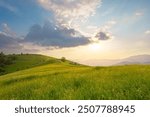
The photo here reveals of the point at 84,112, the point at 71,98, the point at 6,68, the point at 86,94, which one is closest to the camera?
the point at 84,112

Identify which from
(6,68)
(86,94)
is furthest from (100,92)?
(6,68)

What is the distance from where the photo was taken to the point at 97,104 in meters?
6.33

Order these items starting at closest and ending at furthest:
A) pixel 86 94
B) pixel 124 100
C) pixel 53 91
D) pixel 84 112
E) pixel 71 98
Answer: pixel 84 112 < pixel 124 100 < pixel 71 98 < pixel 86 94 < pixel 53 91

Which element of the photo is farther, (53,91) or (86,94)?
(53,91)

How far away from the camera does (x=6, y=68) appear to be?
646ft

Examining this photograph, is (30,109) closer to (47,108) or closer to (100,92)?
(47,108)

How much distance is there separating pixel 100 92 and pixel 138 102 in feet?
5.37

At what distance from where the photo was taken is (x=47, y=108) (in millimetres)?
6328

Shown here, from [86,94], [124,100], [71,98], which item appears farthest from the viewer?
[86,94]

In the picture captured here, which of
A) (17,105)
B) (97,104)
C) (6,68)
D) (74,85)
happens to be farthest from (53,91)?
(6,68)

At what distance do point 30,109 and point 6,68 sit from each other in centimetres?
19826

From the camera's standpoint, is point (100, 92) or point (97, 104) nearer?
point (97, 104)

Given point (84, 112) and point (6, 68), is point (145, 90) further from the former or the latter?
point (6, 68)

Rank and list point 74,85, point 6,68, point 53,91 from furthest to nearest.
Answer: point 6,68 → point 74,85 → point 53,91
